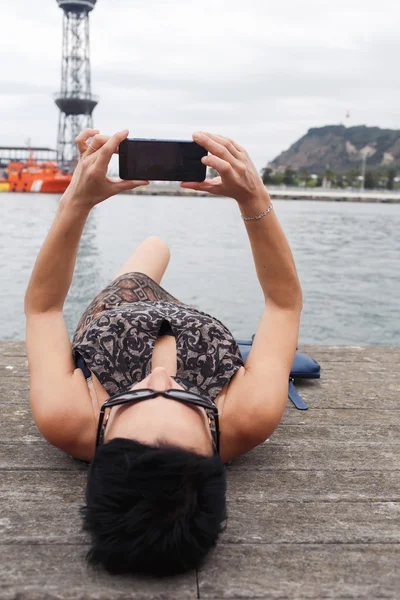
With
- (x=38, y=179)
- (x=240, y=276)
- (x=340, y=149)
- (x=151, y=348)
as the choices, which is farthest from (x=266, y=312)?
(x=340, y=149)

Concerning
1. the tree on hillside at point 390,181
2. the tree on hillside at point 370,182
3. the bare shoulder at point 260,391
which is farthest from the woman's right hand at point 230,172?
the tree on hillside at point 370,182

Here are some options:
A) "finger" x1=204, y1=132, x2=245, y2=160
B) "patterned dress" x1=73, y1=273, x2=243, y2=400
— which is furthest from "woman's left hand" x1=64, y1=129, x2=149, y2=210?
"patterned dress" x1=73, y1=273, x2=243, y2=400

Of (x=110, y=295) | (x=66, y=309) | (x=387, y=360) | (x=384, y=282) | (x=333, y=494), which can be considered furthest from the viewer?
(x=384, y=282)

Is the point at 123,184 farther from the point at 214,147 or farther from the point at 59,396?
the point at 59,396

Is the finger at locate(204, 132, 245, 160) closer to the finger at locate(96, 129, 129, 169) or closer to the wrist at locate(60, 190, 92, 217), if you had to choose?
the finger at locate(96, 129, 129, 169)

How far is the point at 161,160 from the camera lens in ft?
6.14

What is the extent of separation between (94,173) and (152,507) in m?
0.97

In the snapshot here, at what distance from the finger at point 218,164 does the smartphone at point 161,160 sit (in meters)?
0.09

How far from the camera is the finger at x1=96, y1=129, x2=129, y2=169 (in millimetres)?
1763

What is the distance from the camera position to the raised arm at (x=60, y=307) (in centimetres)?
187

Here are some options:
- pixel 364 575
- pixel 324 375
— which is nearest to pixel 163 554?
pixel 364 575

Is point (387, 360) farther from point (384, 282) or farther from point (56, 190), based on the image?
point (56, 190)

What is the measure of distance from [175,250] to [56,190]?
40.6m

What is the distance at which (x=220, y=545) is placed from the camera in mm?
1572
